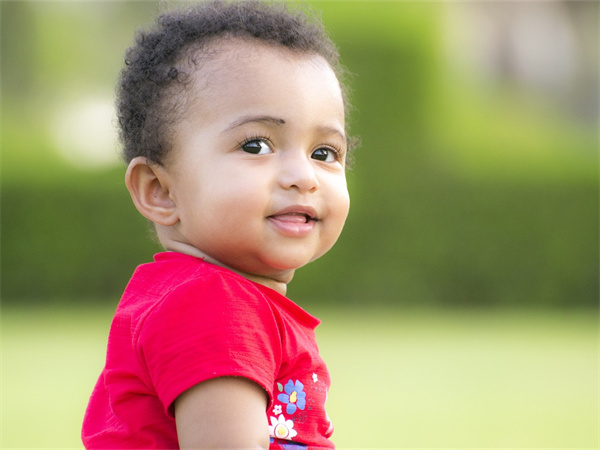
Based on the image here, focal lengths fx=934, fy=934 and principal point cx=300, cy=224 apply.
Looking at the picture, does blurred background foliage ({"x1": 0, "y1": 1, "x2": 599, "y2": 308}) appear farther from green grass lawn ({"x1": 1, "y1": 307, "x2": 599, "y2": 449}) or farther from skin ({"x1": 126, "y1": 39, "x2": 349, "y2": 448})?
skin ({"x1": 126, "y1": 39, "x2": 349, "y2": 448})

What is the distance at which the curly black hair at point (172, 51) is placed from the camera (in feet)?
8.29

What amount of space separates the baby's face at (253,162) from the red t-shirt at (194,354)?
0.11 metres

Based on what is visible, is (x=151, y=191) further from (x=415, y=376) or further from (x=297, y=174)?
(x=415, y=376)

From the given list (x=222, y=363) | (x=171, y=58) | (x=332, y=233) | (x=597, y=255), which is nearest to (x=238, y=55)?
(x=171, y=58)

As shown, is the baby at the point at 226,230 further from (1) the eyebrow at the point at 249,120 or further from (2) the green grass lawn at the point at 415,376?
(2) the green grass lawn at the point at 415,376

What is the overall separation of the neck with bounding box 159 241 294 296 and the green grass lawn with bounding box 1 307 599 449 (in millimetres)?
2380

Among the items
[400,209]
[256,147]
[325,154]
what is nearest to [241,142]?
[256,147]

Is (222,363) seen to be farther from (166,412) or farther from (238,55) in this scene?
(238,55)

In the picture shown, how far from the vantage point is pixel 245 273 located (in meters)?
2.49

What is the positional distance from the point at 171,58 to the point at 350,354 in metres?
6.25

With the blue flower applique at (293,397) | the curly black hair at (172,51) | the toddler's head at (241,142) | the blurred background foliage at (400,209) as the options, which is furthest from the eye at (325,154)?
the blurred background foliage at (400,209)

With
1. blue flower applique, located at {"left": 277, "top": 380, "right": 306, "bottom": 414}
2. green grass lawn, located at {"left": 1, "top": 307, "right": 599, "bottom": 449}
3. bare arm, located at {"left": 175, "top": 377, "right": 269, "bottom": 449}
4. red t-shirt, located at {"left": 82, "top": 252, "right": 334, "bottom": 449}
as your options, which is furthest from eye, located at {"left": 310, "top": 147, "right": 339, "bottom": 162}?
green grass lawn, located at {"left": 1, "top": 307, "right": 599, "bottom": 449}

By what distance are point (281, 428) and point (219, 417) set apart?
0.29 m

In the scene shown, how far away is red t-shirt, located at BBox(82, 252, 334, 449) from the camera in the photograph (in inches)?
82.8
